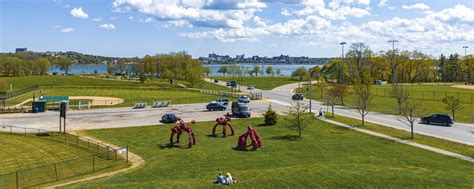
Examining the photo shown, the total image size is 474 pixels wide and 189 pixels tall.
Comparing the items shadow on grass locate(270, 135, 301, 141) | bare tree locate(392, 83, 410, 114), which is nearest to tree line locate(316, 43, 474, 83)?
bare tree locate(392, 83, 410, 114)

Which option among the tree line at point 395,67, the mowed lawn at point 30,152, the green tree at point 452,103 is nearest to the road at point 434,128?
the green tree at point 452,103

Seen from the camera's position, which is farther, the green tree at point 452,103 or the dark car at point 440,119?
the green tree at point 452,103

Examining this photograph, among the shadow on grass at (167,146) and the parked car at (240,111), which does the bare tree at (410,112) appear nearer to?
the parked car at (240,111)

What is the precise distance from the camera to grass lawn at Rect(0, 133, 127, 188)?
24.8 metres

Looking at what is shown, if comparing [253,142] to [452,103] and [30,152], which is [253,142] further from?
[452,103]

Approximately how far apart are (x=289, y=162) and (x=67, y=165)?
1503 centimetres

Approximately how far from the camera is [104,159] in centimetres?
3038

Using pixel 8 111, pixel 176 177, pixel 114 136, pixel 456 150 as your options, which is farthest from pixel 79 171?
pixel 8 111

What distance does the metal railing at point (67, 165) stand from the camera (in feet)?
78.9

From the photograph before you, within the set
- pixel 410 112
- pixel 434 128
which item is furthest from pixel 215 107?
pixel 434 128

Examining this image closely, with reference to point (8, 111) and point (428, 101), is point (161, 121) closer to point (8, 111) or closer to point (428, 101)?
point (8, 111)

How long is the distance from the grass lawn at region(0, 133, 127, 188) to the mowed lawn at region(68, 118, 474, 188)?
345cm

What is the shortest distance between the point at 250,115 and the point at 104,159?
83.1 ft

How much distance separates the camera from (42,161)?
2952 centimetres
